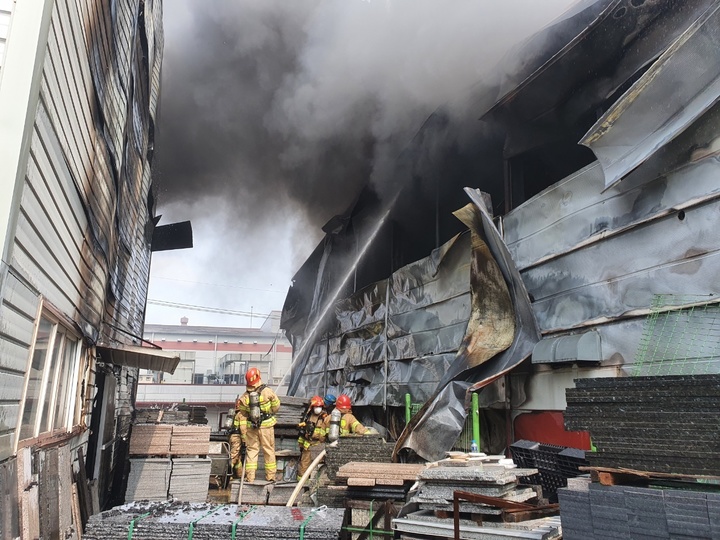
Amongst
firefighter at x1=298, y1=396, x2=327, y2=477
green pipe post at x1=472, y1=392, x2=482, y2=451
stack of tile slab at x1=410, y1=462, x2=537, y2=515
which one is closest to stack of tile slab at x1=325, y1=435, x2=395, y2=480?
green pipe post at x1=472, y1=392, x2=482, y2=451

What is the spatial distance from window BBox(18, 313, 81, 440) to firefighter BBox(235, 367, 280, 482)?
9.79 feet

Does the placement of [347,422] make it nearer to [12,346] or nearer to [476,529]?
[476,529]

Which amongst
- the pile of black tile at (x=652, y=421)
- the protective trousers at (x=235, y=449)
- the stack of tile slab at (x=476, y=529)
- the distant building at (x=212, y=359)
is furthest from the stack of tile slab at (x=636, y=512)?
the distant building at (x=212, y=359)

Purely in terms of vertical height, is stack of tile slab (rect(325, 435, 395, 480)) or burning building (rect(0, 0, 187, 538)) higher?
burning building (rect(0, 0, 187, 538))

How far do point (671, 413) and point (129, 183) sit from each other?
8.21 meters

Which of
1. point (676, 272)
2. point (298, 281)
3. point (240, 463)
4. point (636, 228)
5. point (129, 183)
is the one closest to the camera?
point (676, 272)

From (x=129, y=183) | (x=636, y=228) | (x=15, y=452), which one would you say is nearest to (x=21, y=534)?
(x=15, y=452)

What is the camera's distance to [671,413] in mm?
3332

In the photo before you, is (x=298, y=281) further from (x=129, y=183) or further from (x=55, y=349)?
(x=55, y=349)

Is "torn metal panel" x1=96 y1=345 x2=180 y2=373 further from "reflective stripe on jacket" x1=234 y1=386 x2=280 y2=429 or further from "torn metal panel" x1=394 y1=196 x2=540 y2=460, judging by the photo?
"torn metal panel" x1=394 y1=196 x2=540 y2=460

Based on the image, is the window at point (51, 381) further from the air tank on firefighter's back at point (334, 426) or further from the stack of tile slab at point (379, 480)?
the air tank on firefighter's back at point (334, 426)

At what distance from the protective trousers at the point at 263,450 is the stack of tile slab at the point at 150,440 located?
4.49 ft

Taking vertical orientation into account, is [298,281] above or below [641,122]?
above

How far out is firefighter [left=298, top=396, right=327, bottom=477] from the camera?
31.7 feet
